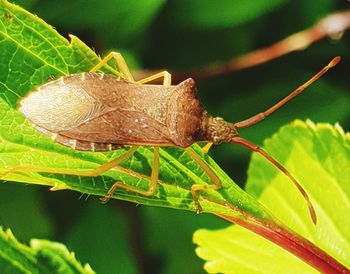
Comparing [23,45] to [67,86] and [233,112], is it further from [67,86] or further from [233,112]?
[233,112]

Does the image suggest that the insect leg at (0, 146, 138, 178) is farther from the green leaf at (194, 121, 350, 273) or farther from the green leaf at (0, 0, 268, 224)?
the green leaf at (194, 121, 350, 273)

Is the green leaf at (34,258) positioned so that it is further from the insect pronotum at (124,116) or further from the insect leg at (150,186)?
the insect pronotum at (124,116)

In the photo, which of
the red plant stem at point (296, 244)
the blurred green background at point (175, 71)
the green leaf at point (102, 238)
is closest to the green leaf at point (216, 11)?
the blurred green background at point (175, 71)

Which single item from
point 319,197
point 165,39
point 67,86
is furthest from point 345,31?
point 67,86

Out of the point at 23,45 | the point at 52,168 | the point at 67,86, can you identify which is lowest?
the point at 52,168

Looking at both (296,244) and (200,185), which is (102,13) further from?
(296,244)
